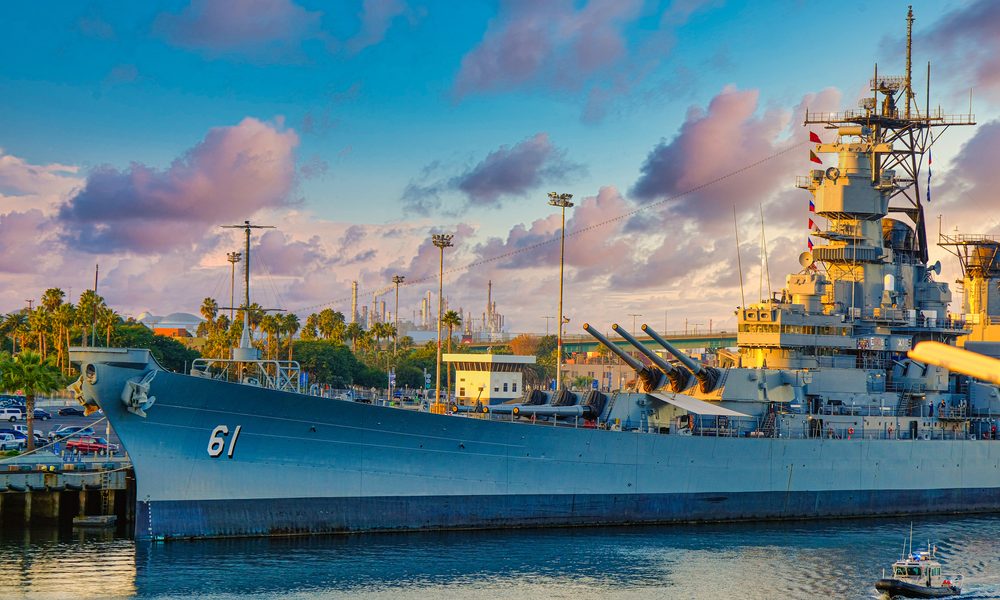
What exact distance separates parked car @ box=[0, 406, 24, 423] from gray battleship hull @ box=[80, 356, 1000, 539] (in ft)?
98.6

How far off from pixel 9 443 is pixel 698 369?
26.2 m

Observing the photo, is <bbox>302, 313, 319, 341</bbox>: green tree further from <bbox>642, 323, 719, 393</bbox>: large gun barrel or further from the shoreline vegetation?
<bbox>642, 323, 719, 393</bbox>: large gun barrel

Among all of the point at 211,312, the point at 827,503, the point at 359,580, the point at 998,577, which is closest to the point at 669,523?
the point at 827,503

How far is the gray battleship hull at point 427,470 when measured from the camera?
27281 mm

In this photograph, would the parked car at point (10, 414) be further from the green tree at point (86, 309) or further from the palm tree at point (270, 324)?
the palm tree at point (270, 324)

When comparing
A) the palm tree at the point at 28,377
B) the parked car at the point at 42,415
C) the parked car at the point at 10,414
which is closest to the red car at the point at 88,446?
the palm tree at the point at 28,377

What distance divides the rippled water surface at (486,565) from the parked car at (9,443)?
1106 cm

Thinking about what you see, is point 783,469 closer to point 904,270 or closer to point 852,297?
point 852,297

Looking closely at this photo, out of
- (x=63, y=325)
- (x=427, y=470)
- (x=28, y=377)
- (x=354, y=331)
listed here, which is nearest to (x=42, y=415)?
(x=63, y=325)

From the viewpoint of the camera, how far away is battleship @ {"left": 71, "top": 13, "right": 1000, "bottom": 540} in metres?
27.4

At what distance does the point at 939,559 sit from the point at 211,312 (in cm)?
7301

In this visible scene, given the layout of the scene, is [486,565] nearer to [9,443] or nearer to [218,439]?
[218,439]

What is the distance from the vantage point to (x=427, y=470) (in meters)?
29.5

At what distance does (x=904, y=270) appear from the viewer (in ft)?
128
